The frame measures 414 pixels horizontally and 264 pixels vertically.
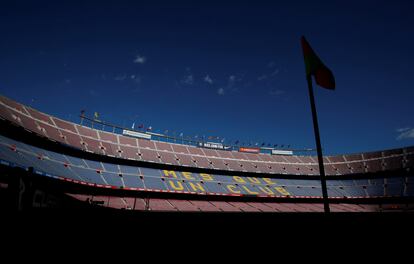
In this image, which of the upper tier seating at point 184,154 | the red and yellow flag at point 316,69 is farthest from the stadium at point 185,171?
the red and yellow flag at point 316,69

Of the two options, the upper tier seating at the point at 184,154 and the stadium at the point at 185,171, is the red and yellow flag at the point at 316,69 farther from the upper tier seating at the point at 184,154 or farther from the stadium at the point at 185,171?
the upper tier seating at the point at 184,154

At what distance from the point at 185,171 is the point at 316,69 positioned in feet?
130

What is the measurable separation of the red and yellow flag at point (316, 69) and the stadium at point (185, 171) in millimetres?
17909

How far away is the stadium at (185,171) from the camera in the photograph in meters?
28.4

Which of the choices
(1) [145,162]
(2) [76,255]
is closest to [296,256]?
(2) [76,255]

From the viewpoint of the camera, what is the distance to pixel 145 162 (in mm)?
41094

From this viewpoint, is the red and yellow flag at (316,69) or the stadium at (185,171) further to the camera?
the stadium at (185,171)

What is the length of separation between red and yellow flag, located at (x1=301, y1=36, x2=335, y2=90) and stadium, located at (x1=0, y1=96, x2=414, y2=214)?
705 inches

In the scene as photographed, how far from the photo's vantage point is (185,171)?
145ft

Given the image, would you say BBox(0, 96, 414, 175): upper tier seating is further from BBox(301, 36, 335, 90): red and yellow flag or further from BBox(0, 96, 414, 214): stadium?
BBox(301, 36, 335, 90): red and yellow flag

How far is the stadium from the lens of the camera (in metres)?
28.4

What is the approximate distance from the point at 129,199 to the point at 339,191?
133 ft

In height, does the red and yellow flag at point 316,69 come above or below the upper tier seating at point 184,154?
below

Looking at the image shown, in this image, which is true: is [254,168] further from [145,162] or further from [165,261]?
[165,261]
